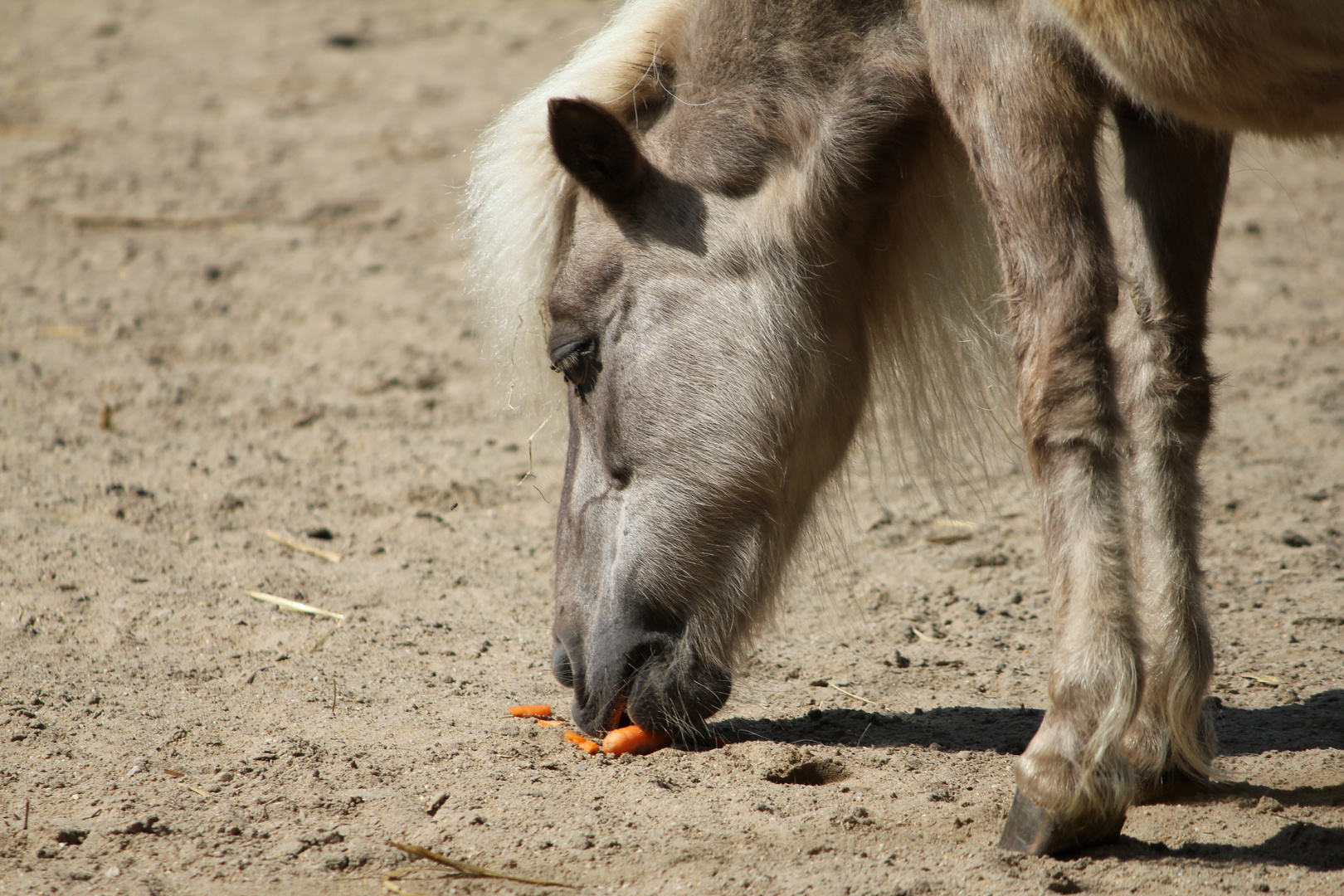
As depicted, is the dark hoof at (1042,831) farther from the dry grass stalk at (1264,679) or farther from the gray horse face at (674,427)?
the dry grass stalk at (1264,679)

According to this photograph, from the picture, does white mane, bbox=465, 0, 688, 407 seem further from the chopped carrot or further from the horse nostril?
the chopped carrot

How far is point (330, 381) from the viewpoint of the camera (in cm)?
509

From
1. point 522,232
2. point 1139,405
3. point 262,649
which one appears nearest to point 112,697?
point 262,649

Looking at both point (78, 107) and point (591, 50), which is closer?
point (591, 50)

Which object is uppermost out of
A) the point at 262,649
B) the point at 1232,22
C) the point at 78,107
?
the point at 1232,22

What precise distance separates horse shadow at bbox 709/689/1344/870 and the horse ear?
1270 mm

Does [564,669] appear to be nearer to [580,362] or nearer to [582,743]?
[582,743]

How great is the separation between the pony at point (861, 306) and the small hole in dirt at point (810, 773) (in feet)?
0.70

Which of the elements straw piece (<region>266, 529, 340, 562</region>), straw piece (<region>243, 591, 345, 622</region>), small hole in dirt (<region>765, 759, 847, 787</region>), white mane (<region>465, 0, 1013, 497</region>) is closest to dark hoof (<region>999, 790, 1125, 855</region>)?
small hole in dirt (<region>765, 759, 847, 787</region>)

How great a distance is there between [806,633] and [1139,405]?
4.20 feet

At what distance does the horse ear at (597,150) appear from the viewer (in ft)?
8.23

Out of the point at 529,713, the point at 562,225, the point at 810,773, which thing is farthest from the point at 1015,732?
the point at 562,225

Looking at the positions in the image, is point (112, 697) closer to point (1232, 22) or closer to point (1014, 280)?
point (1014, 280)

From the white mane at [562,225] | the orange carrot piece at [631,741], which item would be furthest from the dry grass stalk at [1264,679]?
the orange carrot piece at [631,741]
